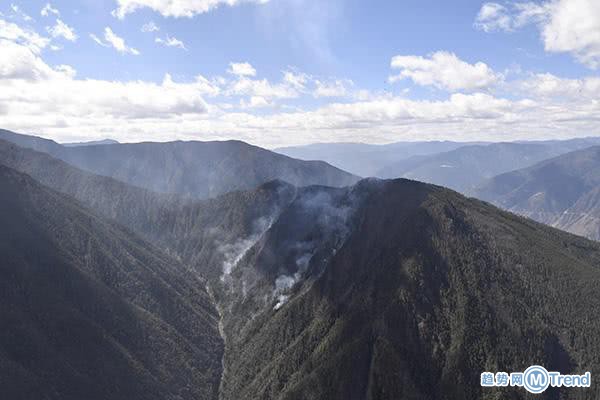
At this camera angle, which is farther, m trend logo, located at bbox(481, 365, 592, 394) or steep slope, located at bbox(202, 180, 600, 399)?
steep slope, located at bbox(202, 180, 600, 399)

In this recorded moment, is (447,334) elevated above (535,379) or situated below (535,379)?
above

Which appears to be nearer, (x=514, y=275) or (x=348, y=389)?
(x=348, y=389)

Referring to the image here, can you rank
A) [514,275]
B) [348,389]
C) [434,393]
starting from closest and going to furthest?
[434,393]
[348,389]
[514,275]

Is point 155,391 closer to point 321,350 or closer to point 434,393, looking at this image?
point 321,350

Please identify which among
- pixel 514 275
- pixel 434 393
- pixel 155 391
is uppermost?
pixel 514 275

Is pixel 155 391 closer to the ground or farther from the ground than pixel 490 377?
closer to the ground

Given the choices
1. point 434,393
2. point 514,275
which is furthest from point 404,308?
point 514,275

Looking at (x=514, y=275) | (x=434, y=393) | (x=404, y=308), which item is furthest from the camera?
(x=514, y=275)

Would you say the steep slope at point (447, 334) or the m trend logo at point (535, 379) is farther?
the steep slope at point (447, 334)

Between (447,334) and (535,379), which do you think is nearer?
(535,379)

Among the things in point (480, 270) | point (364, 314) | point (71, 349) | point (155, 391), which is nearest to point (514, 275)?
point (480, 270)
